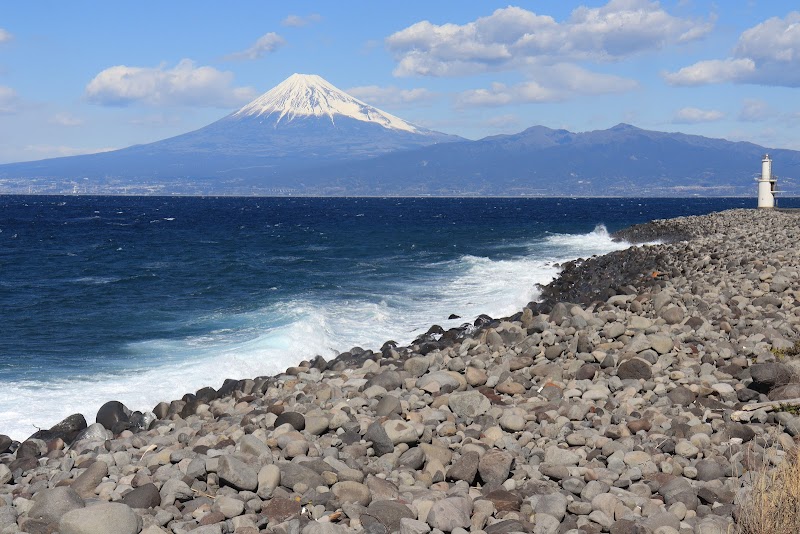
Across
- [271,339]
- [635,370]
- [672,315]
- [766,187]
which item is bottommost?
[271,339]

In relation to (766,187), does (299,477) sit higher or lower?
lower

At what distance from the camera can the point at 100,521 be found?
18.3 feet

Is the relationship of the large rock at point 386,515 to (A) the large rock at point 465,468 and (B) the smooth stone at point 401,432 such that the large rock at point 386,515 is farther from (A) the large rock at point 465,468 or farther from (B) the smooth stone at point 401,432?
(B) the smooth stone at point 401,432

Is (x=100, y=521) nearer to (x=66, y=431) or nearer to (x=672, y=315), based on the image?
(x=66, y=431)

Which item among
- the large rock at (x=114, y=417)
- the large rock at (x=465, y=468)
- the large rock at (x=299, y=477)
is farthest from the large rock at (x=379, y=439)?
the large rock at (x=114, y=417)

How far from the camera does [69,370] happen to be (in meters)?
15.3

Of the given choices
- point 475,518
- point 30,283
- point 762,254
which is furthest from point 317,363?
point 30,283

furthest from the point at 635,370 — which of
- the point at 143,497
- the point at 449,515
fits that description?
the point at 143,497

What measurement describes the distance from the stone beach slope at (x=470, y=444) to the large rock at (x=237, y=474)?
17mm

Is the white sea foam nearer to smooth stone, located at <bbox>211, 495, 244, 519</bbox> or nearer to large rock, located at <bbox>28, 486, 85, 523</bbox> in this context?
large rock, located at <bbox>28, 486, 85, 523</bbox>

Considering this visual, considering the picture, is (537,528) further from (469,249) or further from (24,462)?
(469,249)

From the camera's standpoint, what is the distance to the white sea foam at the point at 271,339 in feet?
41.8

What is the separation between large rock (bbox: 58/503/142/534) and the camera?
557cm

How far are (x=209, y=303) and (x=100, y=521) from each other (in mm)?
19285
